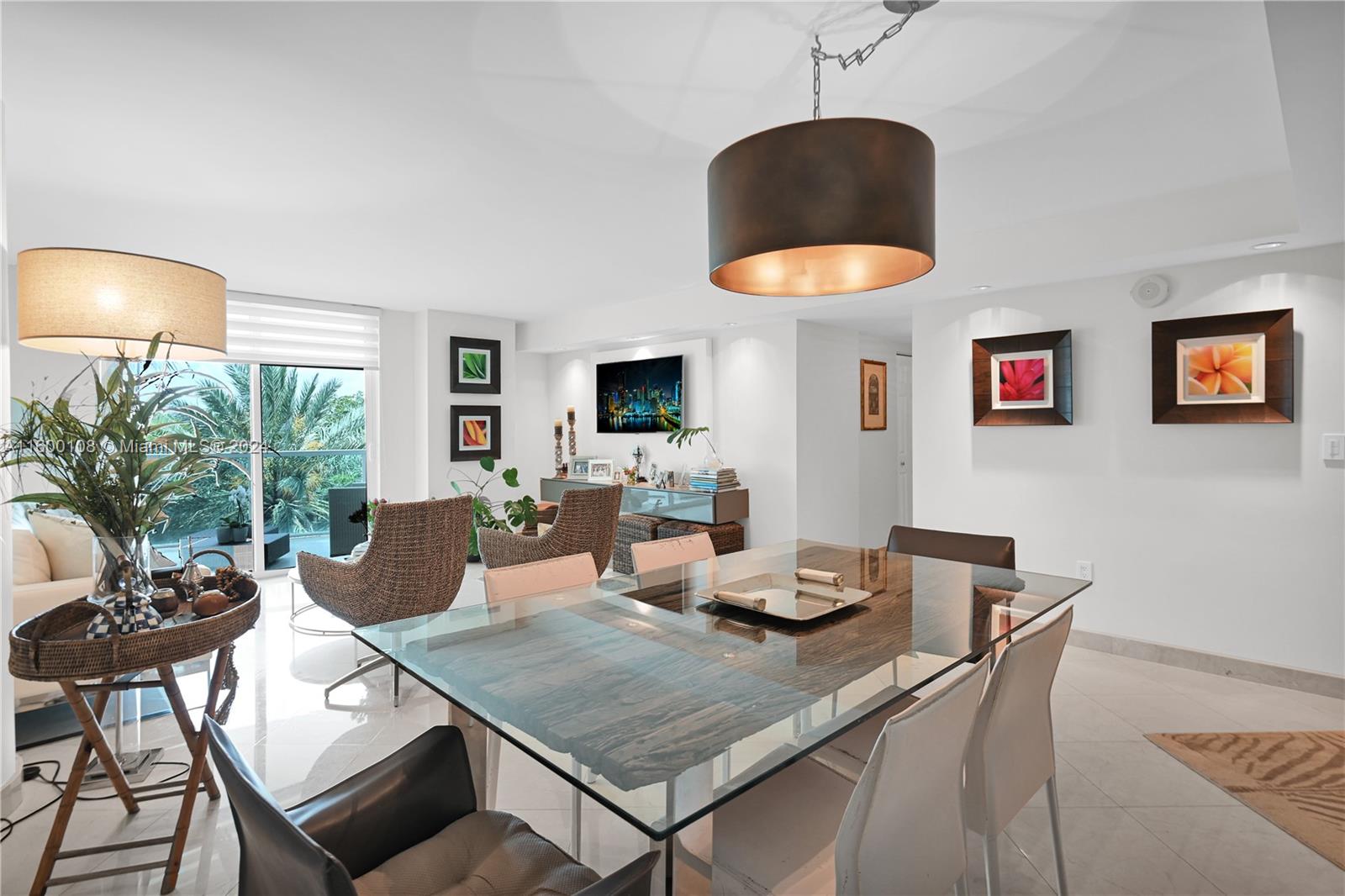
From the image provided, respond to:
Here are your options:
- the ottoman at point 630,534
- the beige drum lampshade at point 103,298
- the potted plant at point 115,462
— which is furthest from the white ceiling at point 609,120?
the ottoman at point 630,534

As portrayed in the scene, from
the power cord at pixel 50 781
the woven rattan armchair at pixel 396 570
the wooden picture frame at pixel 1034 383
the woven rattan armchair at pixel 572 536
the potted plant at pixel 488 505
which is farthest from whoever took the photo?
the potted plant at pixel 488 505

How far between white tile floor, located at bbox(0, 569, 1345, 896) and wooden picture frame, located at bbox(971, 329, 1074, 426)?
4.58 ft

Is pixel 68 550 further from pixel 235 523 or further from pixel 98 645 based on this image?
pixel 235 523

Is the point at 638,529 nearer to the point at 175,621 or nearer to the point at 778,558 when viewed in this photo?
the point at 778,558

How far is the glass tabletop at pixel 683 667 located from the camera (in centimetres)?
103

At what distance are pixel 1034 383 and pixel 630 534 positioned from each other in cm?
322

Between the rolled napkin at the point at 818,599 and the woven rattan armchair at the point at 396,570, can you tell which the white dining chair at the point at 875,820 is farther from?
the woven rattan armchair at the point at 396,570

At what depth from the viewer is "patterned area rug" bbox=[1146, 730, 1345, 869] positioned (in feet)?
6.93

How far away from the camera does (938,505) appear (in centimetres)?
436

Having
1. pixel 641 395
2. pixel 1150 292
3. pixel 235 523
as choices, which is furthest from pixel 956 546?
pixel 235 523

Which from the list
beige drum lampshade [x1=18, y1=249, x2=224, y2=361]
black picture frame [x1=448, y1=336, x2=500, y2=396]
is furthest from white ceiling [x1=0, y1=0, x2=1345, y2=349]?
black picture frame [x1=448, y1=336, x2=500, y2=396]

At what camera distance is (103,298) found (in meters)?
1.87

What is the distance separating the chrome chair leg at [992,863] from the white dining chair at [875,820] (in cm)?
9

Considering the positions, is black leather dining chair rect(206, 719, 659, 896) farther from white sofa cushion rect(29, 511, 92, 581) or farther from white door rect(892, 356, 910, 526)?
white door rect(892, 356, 910, 526)
